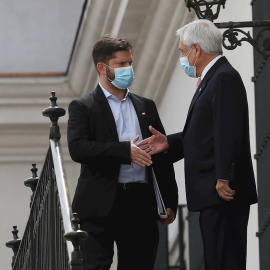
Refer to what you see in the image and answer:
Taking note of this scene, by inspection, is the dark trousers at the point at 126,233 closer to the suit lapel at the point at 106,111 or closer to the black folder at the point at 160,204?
the black folder at the point at 160,204

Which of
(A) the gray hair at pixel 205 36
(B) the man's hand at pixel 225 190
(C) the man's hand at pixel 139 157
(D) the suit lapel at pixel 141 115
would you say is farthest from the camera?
(D) the suit lapel at pixel 141 115

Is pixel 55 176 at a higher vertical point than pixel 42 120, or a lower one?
lower

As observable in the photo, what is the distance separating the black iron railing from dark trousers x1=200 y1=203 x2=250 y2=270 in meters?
0.72

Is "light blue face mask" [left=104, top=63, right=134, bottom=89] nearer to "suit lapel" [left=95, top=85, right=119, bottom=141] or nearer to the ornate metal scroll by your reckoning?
"suit lapel" [left=95, top=85, right=119, bottom=141]

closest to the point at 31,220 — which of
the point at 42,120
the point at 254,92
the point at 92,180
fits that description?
the point at 92,180

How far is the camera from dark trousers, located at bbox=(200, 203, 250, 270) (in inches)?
261

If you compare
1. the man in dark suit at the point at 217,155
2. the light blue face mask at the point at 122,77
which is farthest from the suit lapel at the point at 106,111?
the man in dark suit at the point at 217,155

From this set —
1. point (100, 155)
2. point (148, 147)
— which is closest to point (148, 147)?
point (148, 147)

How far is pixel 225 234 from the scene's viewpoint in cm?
662

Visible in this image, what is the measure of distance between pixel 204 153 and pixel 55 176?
80 centimetres

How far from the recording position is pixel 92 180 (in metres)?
7.12

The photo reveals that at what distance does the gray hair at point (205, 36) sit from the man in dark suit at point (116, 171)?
0.46 metres

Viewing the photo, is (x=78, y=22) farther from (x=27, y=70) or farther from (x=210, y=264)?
(x=210, y=264)

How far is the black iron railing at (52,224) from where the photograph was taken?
6.18 meters
